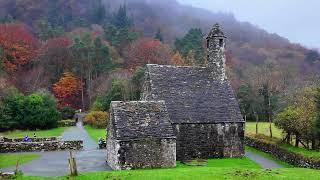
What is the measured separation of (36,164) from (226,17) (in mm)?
156827

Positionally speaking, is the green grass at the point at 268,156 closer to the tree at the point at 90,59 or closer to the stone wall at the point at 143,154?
the stone wall at the point at 143,154

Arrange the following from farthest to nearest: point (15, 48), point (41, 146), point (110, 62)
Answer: point (110, 62) → point (15, 48) → point (41, 146)

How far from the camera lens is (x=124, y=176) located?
23.0 m

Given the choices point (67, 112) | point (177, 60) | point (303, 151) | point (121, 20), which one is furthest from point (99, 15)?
point (303, 151)

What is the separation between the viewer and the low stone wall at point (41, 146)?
1612 inches

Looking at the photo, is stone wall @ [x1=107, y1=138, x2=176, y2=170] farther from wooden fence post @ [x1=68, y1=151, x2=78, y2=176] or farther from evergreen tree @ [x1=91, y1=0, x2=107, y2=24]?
evergreen tree @ [x1=91, y1=0, x2=107, y2=24]

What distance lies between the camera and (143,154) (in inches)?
1224

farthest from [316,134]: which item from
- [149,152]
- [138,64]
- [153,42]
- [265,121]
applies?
[153,42]

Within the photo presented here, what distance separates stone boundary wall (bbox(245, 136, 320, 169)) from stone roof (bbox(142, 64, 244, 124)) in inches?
185

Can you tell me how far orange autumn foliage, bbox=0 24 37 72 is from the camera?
88.8 meters

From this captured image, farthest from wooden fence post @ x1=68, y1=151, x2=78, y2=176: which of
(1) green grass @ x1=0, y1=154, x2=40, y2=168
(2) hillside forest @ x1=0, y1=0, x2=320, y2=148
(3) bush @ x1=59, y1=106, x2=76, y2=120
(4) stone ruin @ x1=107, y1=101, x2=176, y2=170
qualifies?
(3) bush @ x1=59, y1=106, x2=76, y2=120

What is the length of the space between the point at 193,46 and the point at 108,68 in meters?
22.6

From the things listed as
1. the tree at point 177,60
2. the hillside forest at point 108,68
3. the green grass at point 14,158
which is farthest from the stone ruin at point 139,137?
the tree at point 177,60

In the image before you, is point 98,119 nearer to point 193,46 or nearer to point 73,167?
point 193,46
